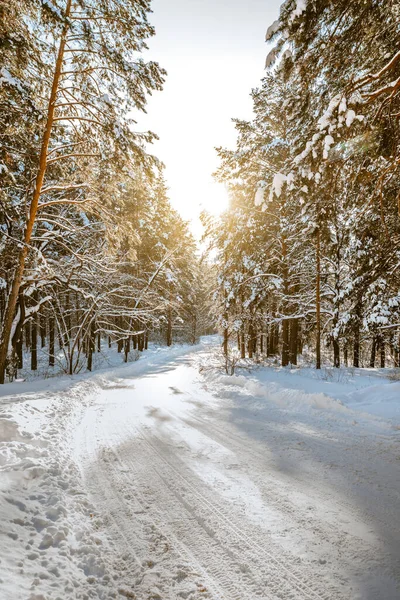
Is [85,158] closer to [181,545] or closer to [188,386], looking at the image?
[188,386]

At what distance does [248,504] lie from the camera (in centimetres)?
350

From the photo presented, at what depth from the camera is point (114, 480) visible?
4105 mm

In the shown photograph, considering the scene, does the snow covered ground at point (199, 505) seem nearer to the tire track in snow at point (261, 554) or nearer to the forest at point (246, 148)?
the tire track in snow at point (261, 554)

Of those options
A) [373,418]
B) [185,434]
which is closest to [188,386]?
[185,434]

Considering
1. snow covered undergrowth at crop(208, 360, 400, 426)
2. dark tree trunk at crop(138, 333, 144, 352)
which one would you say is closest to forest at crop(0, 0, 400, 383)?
snow covered undergrowth at crop(208, 360, 400, 426)

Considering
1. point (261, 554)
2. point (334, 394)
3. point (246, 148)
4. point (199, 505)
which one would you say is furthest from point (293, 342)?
point (261, 554)

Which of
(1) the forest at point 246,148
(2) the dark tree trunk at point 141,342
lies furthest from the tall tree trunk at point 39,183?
(2) the dark tree trunk at point 141,342

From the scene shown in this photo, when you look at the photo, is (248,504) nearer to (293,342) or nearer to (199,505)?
(199,505)

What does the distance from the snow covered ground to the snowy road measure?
0.05 ft

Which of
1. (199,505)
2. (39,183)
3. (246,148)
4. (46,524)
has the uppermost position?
(246,148)

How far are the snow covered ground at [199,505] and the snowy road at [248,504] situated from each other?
0.02 metres

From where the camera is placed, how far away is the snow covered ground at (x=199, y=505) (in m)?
2.44

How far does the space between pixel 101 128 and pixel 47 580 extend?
9.08m

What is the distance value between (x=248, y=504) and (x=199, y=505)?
1.85ft
